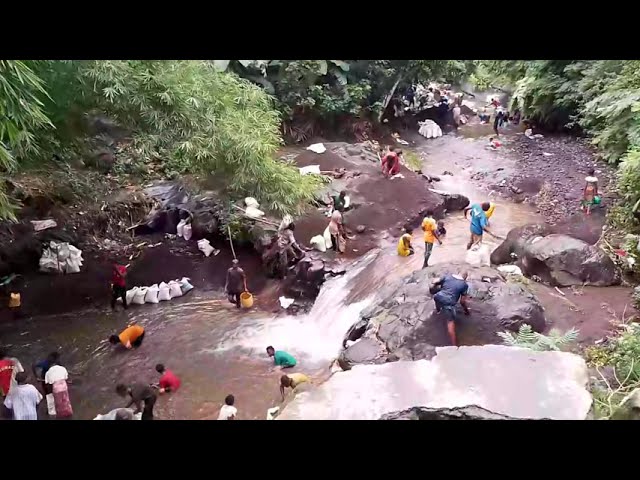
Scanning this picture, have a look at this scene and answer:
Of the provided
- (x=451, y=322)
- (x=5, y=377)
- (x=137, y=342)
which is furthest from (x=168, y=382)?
(x=451, y=322)

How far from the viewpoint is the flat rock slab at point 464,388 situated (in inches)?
115

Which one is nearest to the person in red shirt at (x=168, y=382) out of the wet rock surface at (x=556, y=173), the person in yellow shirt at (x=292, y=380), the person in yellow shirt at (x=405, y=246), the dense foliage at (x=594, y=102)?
the person in yellow shirt at (x=292, y=380)

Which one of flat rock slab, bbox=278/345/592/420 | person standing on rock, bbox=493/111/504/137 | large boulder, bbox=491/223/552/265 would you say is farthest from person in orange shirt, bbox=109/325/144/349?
person standing on rock, bbox=493/111/504/137

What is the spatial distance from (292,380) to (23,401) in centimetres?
165

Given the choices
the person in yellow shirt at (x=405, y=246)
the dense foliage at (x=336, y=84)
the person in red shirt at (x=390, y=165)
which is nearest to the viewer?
the person in yellow shirt at (x=405, y=246)

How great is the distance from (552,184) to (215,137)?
4.07 m

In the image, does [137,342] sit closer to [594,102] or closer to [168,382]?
[168,382]

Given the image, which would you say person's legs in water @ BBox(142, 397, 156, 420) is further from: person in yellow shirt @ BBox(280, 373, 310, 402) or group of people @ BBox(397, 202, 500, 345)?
group of people @ BBox(397, 202, 500, 345)

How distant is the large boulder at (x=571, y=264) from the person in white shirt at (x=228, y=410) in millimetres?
2829

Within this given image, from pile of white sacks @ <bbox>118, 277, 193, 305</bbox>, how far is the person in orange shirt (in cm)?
56

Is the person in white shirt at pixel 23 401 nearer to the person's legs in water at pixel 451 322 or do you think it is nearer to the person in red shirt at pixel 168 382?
the person in red shirt at pixel 168 382

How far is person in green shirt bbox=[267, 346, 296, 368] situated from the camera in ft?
13.9

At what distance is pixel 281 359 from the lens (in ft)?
14.0
